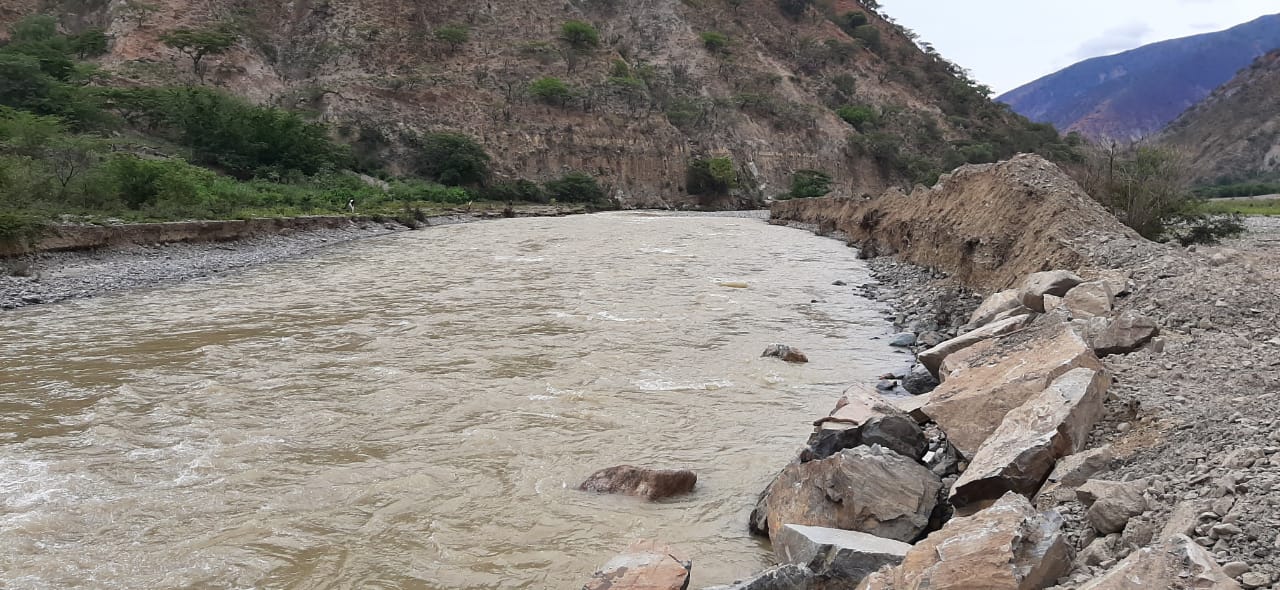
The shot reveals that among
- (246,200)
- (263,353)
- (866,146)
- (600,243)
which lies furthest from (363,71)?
(263,353)

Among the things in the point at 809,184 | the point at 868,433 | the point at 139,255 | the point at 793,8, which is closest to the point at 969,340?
the point at 868,433

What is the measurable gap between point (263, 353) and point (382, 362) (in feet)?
6.33

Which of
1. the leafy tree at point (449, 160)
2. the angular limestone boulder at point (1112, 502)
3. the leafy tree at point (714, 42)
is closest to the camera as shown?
the angular limestone boulder at point (1112, 502)

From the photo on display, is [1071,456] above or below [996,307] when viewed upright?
above

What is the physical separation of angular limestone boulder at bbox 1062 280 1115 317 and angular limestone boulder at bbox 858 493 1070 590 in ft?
16.9

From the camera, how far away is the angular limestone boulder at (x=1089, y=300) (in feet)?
25.8

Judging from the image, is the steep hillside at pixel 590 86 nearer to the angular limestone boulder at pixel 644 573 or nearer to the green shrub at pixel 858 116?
the green shrub at pixel 858 116

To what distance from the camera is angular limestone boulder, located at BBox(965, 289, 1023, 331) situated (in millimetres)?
9656

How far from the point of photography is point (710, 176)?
230 feet

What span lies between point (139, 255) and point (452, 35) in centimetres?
5226

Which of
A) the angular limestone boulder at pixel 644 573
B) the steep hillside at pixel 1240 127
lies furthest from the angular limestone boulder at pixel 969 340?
the steep hillside at pixel 1240 127

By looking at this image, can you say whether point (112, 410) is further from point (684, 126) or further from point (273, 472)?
point (684, 126)

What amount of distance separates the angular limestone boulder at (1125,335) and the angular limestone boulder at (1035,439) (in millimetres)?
1676

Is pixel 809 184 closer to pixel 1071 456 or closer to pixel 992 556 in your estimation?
pixel 1071 456
